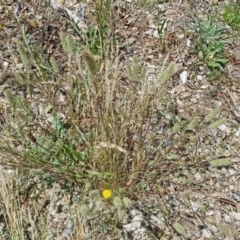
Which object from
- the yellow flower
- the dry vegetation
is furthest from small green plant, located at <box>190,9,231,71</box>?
the yellow flower

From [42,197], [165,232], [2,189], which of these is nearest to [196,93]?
[165,232]

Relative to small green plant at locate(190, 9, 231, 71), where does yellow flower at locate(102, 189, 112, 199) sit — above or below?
below

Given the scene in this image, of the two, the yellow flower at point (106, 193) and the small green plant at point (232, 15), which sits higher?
the small green plant at point (232, 15)

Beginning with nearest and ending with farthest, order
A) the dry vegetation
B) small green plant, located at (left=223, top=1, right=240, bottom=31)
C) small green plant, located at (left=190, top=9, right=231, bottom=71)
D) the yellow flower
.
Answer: the dry vegetation
the yellow flower
small green plant, located at (left=190, top=9, right=231, bottom=71)
small green plant, located at (left=223, top=1, right=240, bottom=31)

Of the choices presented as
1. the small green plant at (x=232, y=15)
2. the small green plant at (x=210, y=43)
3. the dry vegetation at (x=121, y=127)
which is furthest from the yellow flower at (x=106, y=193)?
the small green plant at (x=232, y=15)

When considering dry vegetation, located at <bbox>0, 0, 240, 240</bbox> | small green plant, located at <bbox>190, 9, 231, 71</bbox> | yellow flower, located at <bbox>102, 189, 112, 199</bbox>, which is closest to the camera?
dry vegetation, located at <bbox>0, 0, 240, 240</bbox>

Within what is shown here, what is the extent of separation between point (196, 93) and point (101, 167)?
31.3 inches

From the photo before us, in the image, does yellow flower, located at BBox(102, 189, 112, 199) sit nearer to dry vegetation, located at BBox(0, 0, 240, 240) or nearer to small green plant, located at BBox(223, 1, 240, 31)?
dry vegetation, located at BBox(0, 0, 240, 240)

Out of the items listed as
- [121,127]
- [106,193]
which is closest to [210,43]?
[121,127]

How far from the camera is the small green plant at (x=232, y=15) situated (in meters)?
3.00

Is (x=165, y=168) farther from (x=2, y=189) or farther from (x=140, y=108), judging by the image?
(x=2, y=189)

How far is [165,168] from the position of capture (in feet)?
8.01

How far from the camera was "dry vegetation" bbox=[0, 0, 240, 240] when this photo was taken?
2188 mm

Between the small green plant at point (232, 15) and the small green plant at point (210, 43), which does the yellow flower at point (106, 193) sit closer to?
the small green plant at point (210, 43)
